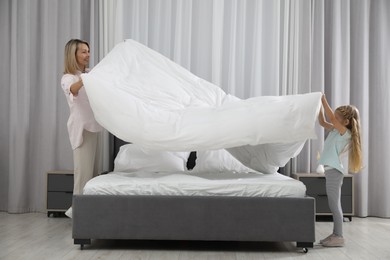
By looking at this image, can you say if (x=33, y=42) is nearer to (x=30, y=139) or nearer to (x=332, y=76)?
(x=30, y=139)

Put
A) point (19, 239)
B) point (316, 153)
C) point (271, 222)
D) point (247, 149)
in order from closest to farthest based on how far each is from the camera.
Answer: point (271, 222), point (19, 239), point (247, 149), point (316, 153)

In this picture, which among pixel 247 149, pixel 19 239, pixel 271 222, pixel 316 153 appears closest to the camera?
pixel 271 222

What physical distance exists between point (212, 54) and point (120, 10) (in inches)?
38.5

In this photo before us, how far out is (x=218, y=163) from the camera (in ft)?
15.2

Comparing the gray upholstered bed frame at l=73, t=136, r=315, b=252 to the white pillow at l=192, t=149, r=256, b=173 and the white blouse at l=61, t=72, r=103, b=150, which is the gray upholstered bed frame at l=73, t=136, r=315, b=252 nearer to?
the white blouse at l=61, t=72, r=103, b=150

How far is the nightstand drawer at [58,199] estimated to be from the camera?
5090 mm

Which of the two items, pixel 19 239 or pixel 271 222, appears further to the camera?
pixel 19 239

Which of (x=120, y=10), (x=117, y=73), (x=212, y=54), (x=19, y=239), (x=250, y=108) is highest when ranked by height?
(x=120, y=10)

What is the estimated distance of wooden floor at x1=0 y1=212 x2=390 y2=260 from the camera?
3455mm

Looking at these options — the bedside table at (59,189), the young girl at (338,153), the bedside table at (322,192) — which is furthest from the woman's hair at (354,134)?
the bedside table at (59,189)

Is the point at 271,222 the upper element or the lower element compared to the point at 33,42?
lower

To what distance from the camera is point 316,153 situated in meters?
5.44

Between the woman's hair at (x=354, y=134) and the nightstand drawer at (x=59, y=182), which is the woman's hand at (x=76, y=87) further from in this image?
the woman's hair at (x=354, y=134)

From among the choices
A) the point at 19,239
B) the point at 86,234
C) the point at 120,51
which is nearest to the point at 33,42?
the point at 120,51
